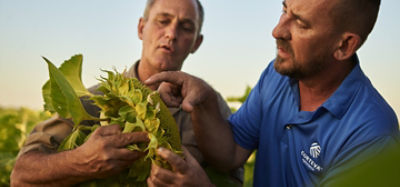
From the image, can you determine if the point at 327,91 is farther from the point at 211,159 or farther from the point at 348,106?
the point at 211,159

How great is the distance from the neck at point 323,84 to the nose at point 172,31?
3.07ft

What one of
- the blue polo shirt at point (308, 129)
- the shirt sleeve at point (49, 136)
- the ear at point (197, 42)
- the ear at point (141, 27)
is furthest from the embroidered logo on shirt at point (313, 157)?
the ear at point (141, 27)

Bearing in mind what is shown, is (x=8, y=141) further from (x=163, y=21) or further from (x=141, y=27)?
(x=163, y=21)

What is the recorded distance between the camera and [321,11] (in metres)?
2.02

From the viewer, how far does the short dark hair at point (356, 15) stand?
2.03 m

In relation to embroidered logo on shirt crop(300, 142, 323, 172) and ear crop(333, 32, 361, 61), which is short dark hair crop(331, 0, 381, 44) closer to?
ear crop(333, 32, 361, 61)

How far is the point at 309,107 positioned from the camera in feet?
7.15

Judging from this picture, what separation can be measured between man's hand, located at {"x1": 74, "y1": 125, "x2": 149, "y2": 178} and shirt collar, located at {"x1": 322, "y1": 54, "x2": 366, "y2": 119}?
3.33 feet

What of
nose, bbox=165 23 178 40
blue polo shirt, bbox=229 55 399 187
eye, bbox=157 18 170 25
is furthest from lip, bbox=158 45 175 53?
blue polo shirt, bbox=229 55 399 187

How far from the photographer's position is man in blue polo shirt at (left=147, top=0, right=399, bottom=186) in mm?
1924

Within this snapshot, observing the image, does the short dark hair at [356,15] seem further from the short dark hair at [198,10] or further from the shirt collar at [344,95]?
the short dark hair at [198,10]

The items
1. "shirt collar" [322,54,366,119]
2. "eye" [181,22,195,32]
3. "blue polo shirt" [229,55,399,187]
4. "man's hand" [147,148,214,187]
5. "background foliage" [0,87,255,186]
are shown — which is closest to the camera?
"man's hand" [147,148,214,187]

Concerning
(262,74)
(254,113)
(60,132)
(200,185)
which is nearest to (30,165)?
(60,132)

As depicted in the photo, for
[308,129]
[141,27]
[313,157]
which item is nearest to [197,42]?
[141,27]
